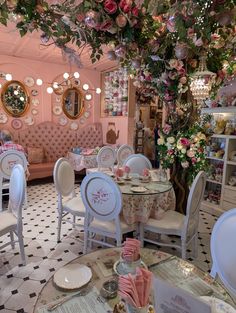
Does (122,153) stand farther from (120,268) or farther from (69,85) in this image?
(120,268)

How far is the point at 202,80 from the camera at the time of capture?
243cm

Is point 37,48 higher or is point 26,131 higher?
point 37,48

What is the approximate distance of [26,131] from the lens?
19.6 feet

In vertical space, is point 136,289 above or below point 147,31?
below

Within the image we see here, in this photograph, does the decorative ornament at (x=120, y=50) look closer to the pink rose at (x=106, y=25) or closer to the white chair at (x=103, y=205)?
the pink rose at (x=106, y=25)

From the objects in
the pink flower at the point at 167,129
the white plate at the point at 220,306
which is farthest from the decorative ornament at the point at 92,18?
the white plate at the point at 220,306

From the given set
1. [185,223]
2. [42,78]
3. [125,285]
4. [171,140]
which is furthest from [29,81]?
[125,285]

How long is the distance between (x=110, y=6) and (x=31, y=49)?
419 cm

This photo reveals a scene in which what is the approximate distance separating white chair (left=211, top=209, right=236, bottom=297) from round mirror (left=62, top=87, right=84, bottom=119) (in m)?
5.86

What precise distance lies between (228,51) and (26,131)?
16.5ft

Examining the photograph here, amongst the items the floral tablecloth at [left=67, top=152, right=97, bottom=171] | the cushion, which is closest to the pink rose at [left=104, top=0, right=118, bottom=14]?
the floral tablecloth at [left=67, top=152, right=97, bottom=171]

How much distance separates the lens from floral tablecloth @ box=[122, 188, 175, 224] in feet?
7.73

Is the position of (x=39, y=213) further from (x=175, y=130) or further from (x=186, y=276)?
(x=186, y=276)

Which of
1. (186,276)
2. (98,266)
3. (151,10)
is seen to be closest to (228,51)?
(151,10)
